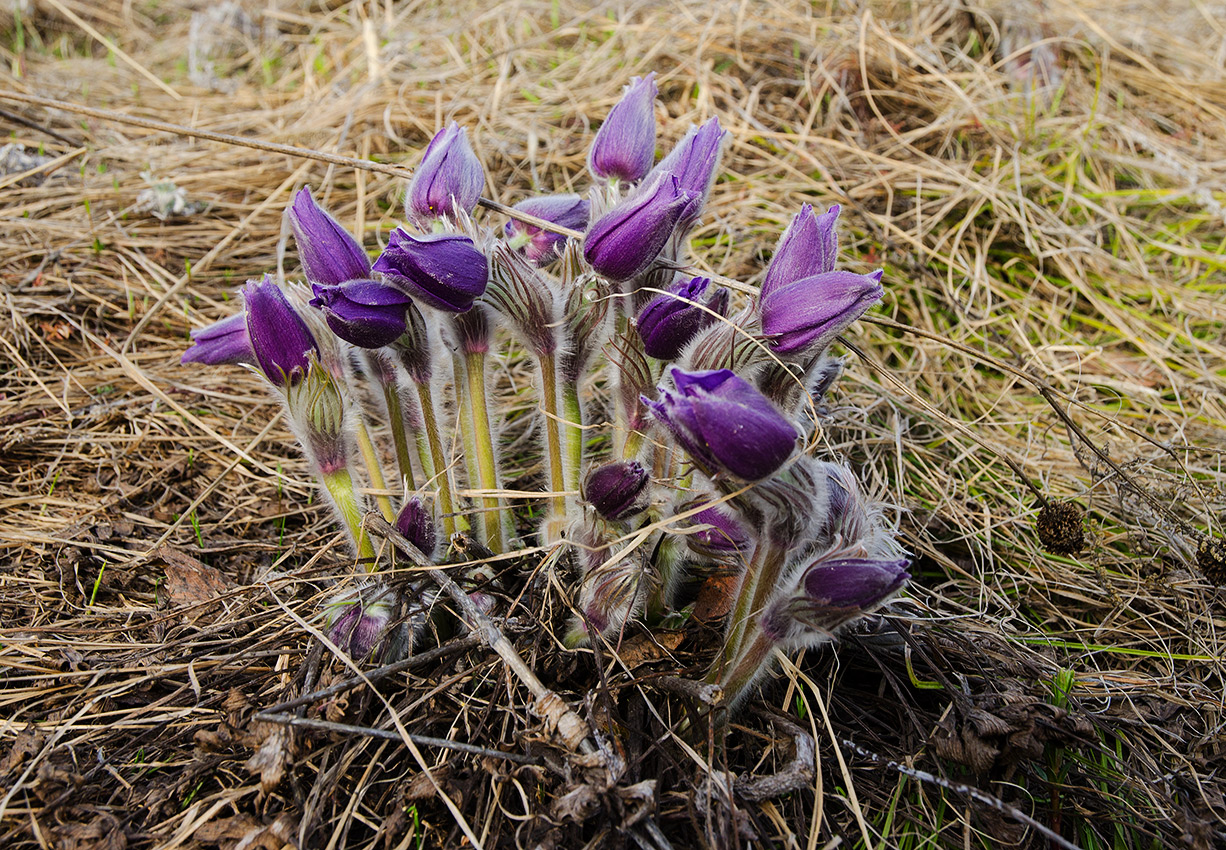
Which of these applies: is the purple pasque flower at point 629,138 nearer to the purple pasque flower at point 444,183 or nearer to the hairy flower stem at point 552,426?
the purple pasque flower at point 444,183

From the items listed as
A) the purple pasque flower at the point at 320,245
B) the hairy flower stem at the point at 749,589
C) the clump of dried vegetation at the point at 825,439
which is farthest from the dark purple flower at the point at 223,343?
the hairy flower stem at the point at 749,589

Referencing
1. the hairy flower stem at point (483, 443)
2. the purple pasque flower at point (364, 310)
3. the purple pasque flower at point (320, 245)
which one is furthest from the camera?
the hairy flower stem at point (483, 443)

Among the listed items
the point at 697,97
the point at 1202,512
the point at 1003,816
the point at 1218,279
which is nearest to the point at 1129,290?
the point at 1218,279

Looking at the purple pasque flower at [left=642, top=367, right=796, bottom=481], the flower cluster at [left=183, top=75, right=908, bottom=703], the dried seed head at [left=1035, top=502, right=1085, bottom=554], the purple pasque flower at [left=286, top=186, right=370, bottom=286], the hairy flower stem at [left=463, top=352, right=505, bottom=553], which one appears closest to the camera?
the purple pasque flower at [left=642, top=367, right=796, bottom=481]

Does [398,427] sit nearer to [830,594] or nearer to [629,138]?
[629,138]

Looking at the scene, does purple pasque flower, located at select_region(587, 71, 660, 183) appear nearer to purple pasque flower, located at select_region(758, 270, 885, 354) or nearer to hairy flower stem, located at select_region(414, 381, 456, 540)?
purple pasque flower, located at select_region(758, 270, 885, 354)

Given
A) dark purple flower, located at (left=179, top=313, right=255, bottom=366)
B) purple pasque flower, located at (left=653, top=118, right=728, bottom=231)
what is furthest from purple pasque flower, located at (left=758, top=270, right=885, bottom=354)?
dark purple flower, located at (left=179, top=313, right=255, bottom=366)
